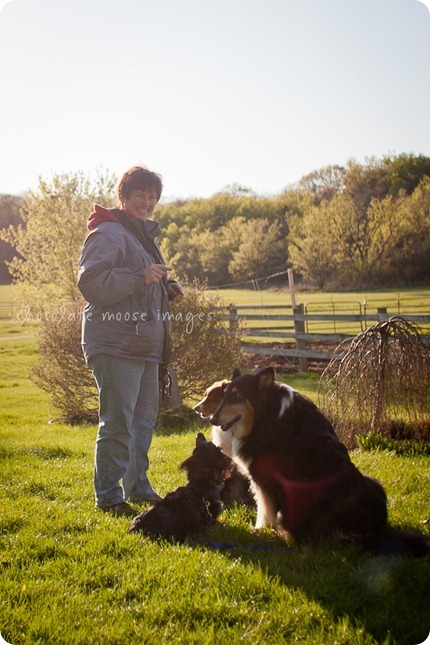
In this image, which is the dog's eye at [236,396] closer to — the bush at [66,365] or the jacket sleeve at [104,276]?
the jacket sleeve at [104,276]

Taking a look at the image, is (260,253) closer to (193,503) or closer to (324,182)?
(324,182)

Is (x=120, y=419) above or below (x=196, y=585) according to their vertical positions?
above

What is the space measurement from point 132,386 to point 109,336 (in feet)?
1.54

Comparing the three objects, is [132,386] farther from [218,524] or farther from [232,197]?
[232,197]

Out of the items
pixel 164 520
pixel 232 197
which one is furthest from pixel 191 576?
pixel 232 197

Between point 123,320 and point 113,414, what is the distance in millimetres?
788

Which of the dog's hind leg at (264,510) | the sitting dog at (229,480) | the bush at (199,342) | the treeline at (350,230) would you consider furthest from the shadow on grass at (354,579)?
the treeline at (350,230)

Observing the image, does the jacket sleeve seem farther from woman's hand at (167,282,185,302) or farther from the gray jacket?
woman's hand at (167,282,185,302)

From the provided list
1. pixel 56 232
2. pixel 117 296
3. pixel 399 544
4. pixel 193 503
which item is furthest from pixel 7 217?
pixel 399 544

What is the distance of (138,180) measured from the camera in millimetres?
4402

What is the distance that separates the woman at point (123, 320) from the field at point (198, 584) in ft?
1.72

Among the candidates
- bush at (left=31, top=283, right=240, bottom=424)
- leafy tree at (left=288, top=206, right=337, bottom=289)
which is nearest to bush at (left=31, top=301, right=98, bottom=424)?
bush at (left=31, top=283, right=240, bottom=424)

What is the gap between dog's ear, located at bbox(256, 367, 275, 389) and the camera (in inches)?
149

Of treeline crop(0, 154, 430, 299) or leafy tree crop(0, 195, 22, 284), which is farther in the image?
leafy tree crop(0, 195, 22, 284)
